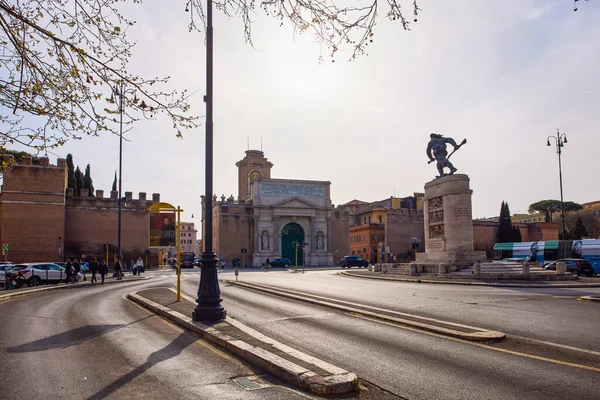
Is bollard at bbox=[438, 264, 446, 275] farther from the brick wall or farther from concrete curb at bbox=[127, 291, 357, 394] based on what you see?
the brick wall

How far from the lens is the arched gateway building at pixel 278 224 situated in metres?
67.9

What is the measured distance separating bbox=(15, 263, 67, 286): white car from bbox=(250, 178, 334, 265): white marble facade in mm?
38615

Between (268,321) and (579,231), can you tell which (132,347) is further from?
(579,231)

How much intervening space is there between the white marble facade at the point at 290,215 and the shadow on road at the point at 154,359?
2292 inches

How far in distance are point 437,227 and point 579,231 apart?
4757cm

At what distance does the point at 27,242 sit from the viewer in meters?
48.9

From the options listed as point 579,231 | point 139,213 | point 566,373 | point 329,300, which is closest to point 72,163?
point 139,213

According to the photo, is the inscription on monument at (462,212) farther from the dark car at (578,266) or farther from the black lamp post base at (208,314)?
the black lamp post base at (208,314)

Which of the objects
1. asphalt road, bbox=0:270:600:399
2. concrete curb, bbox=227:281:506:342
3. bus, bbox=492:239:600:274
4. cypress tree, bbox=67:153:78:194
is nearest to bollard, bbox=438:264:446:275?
asphalt road, bbox=0:270:600:399

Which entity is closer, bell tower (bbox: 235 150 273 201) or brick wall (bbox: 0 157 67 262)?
brick wall (bbox: 0 157 67 262)

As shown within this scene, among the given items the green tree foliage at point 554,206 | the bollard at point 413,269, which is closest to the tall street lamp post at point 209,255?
the bollard at point 413,269

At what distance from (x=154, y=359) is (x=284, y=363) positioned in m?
2.20

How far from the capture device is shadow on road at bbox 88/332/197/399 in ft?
18.8

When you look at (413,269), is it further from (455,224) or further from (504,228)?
(504,228)
